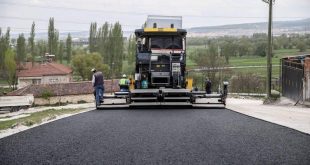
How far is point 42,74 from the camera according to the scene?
7550 cm

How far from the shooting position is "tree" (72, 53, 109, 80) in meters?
68.8

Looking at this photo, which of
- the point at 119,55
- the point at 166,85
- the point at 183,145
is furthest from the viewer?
the point at 119,55

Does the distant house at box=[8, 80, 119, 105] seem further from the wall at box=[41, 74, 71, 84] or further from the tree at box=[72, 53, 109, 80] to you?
the wall at box=[41, 74, 71, 84]

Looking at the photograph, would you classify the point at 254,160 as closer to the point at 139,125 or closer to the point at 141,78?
the point at 139,125

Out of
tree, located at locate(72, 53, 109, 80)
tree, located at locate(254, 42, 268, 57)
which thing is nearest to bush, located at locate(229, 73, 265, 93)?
tree, located at locate(72, 53, 109, 80)

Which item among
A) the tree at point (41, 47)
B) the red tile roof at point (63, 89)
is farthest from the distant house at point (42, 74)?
the red tile roof at point (63, 89)

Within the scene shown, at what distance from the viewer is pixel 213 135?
31.4 feet

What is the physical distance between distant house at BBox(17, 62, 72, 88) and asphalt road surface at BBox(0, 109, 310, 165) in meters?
65.4

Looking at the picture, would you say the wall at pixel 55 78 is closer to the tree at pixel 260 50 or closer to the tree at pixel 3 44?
the tree at pixel 3 44

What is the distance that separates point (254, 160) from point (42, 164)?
10.2 ft

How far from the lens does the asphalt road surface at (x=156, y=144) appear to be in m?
7.11

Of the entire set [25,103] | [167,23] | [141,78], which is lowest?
[25,103]

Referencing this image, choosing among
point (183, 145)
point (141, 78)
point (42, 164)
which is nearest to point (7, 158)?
point (42, 164)

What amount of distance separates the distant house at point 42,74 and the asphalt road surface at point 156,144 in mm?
65373
